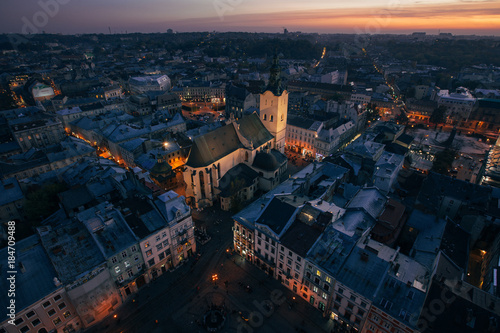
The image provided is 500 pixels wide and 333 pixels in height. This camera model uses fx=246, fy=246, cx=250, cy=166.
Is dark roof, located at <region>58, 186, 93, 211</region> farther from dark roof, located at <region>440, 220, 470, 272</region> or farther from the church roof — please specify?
dark roof, located at <region>440, 220, 470, 272</region>

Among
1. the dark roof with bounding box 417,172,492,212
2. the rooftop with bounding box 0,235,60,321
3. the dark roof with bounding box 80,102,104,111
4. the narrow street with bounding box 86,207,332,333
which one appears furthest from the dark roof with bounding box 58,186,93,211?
the dark roof with bounding box 80,102,104,111

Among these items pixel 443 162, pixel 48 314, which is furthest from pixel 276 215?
pixel 443 162

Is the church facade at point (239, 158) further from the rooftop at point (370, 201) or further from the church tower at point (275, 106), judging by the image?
the rooftop at point (370, 201)

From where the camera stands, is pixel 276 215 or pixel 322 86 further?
pixel 322 86

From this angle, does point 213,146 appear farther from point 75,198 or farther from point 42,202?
point 42,202

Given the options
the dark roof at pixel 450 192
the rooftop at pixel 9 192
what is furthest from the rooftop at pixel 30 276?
the dark roof at pixel 450 192

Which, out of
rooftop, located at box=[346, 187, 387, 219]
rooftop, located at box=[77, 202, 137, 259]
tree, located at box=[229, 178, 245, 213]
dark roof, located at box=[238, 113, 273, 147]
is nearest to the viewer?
rooftop, located at box=[77, 202, 137, 259]
